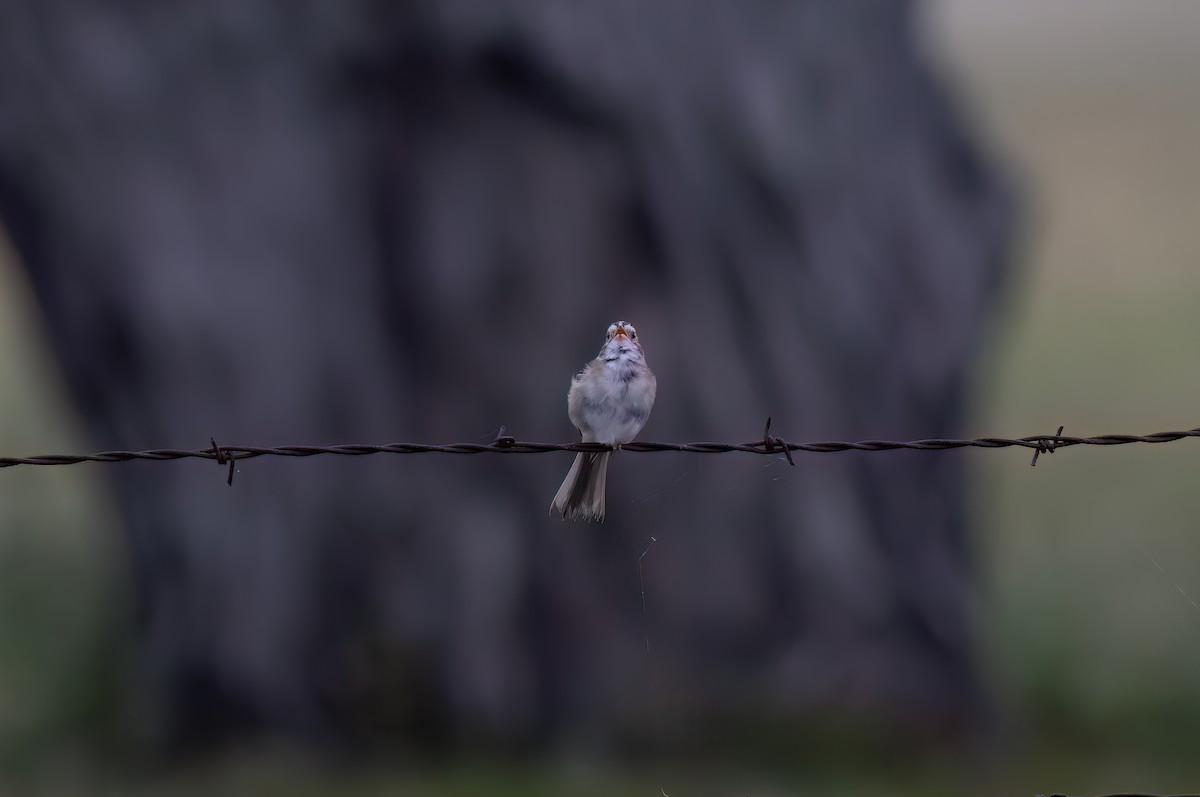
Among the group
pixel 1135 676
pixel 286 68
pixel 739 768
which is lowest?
pixel 739 768

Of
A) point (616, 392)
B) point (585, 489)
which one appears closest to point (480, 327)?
point (616, 392)

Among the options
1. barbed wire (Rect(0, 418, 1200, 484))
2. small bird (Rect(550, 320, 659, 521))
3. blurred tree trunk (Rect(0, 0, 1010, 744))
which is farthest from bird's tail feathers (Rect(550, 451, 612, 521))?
blurred tree trunk (Rect(0, 0, 1010, 744))

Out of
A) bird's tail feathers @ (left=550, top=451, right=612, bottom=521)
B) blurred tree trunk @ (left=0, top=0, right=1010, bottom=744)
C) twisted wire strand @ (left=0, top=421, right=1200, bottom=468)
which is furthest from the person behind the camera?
blurred tree trunk @ (left=0, top=0, right=1010, bottom=744)

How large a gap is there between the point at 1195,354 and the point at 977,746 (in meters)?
4.89

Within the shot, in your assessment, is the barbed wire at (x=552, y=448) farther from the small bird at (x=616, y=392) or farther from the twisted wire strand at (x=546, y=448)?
the small bird at (x=616, y=392)

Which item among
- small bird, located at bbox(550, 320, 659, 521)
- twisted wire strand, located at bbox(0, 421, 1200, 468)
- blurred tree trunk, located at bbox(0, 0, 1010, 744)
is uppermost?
blurred tree trunk, located at bbox(0, 0, 1010, 744)

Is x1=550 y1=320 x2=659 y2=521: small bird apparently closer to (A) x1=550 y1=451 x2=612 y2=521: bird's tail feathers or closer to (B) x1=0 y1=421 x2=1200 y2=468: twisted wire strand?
(A) x1=550 y1=451 x2=612 y2=521: bird's tail feathers

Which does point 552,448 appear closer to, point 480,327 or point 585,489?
point 585,489

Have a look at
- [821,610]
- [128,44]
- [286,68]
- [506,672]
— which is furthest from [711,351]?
[128,44]

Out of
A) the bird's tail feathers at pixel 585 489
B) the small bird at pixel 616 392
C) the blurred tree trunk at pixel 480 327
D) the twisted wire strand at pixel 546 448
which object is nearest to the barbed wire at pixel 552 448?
the twisted wire strand at pixel 546 448

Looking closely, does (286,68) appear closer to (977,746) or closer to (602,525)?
(602,525)

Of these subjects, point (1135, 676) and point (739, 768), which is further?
point (1135, 676)

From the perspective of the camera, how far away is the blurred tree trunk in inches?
216

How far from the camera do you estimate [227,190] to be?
557 centimetres
